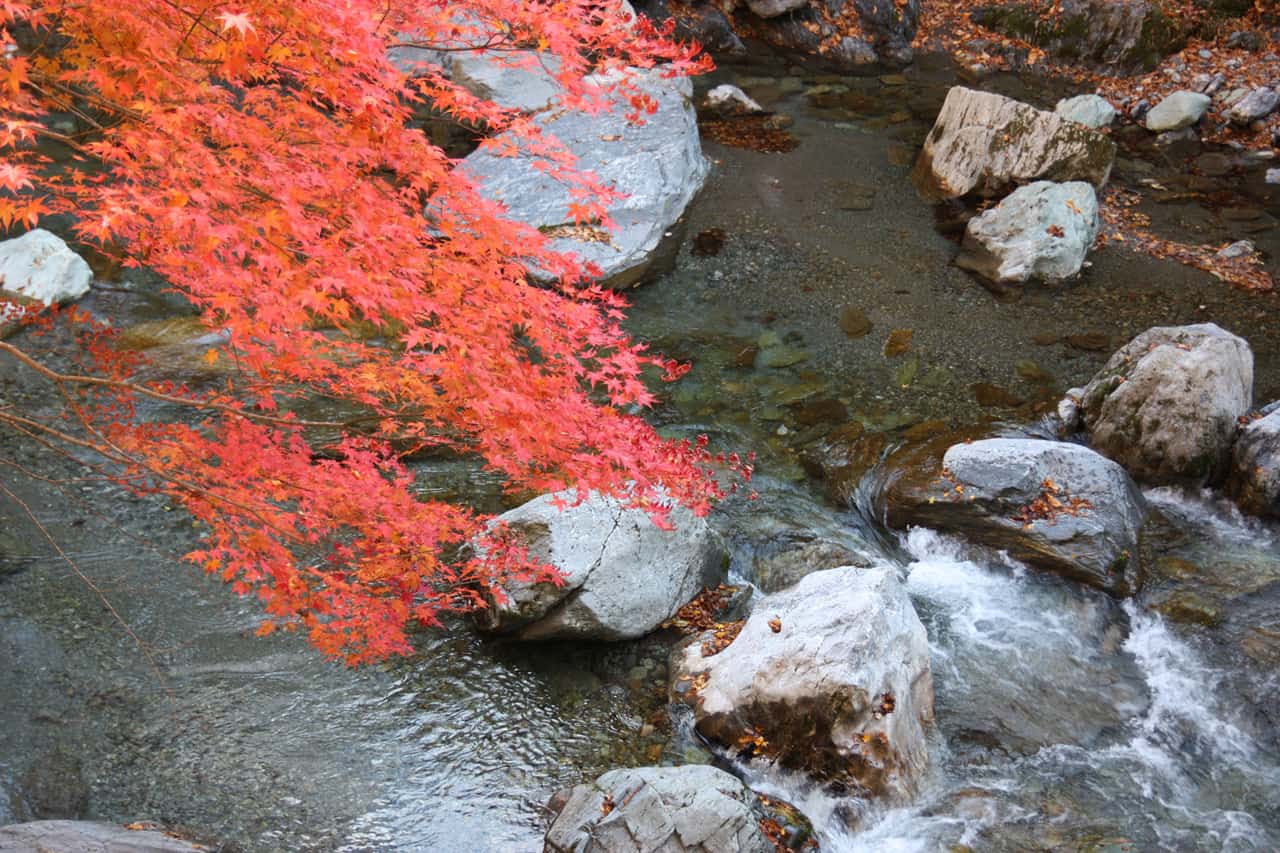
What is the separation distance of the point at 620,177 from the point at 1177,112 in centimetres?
877

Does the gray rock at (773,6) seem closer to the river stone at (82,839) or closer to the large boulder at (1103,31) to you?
the large boulder at (1103,31)

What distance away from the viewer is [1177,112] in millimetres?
13195

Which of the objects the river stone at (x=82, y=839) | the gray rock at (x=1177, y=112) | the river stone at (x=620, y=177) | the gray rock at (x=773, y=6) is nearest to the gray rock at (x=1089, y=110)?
the gray rock at (x=1177, y=112)

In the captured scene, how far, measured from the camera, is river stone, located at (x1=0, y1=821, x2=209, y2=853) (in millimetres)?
3768

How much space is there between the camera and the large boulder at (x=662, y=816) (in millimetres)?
4152

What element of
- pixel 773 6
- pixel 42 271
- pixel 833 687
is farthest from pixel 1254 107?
pixel 42 271

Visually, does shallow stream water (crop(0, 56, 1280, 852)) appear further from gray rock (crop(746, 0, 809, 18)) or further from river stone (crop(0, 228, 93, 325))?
gray rock (crop(746, 0, 809, 18))

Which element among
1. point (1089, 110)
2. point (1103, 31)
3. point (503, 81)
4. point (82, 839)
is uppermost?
point (1103, 31)

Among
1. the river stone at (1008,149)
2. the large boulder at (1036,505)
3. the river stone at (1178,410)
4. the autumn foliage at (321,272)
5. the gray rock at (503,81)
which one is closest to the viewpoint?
the autumn foliage at (321,272)

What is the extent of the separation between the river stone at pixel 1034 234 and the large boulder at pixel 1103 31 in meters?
5.78

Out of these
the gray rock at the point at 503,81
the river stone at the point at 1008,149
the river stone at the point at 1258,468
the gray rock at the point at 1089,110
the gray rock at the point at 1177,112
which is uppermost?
the gray rock at the point at 1177,112

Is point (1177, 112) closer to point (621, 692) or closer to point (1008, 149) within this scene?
point (1008, 149)

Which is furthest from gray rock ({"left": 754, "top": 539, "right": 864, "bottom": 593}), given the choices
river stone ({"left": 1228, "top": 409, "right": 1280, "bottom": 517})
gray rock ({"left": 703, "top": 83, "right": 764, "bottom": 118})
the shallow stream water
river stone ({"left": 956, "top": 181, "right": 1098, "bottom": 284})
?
gray rock ({"left": 703, "top": 83, "right": 764, "bottom": 118})

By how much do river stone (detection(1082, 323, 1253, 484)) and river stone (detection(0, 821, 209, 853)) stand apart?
23.2ft
